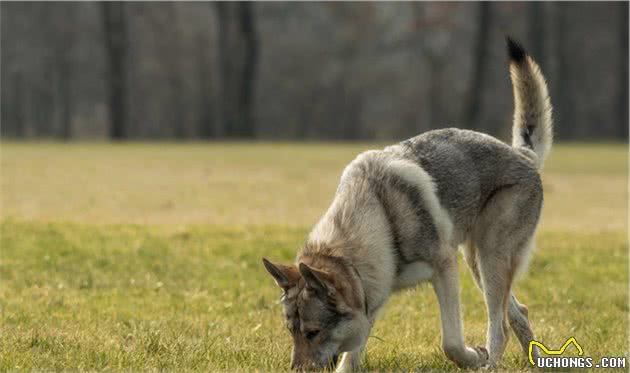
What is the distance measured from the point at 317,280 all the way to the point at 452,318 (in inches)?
46.1

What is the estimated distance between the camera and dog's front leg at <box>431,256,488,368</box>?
6172 millimetres

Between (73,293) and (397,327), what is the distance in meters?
3.19

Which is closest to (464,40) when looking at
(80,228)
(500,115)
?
(500,115)

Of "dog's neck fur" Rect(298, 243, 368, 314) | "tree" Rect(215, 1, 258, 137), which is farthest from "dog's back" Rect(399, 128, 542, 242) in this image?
"tree" Rect(215, 1, 258, 137)

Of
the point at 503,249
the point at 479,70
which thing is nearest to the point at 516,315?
the point at 503,249

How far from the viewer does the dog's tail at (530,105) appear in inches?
294

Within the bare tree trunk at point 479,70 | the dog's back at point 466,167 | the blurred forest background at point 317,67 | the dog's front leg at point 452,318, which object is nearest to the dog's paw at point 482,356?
the dog's front leg at point 452,318

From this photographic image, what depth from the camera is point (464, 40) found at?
6209 cm

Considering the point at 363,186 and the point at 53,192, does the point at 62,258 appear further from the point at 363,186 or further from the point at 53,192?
the point at 53,192

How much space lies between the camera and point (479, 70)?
45969 millimetres

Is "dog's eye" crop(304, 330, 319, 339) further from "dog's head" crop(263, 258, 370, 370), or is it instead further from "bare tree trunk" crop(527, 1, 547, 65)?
"bare tree trunk" crop(527, 1, 547, 65)

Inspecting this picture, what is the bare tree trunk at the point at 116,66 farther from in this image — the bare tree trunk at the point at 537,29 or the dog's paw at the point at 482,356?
the dog's paw at the point at 482,356

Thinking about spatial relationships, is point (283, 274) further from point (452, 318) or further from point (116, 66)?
point (116, 66)

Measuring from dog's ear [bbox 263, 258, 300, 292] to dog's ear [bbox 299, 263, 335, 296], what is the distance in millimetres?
149
